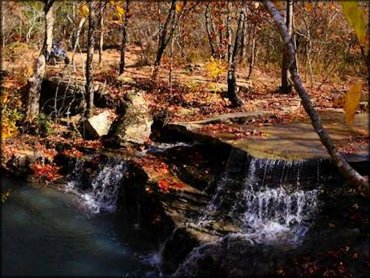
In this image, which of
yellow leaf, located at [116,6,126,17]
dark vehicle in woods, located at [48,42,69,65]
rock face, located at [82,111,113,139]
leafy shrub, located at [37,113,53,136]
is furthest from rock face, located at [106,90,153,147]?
dark vehicle in woods, located at [48,42,69,65]

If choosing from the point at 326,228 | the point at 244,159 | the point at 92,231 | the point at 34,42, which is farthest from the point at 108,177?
the point at 34,42

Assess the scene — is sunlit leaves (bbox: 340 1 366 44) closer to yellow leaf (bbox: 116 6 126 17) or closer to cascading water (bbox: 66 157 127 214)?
cascading water (bbox: 66 157 127 214)

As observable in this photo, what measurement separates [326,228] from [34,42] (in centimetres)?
1498

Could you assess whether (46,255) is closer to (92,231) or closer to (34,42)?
(92,231)

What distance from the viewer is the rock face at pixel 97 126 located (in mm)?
13523

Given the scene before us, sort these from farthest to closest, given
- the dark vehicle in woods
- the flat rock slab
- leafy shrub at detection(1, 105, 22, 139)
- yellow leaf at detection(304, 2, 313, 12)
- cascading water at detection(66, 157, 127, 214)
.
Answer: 1. yellow leaf at detection(304, 2, 313, 12)
2. the dark vehicle in woods
3. leafy shrub at detection(1, 105, 22, 139)
4. cascading water at detection(66, 157, 127, 214)
5. the flat rock slab

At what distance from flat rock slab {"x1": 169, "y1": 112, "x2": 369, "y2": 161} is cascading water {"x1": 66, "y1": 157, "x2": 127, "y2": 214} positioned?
6.73 ft

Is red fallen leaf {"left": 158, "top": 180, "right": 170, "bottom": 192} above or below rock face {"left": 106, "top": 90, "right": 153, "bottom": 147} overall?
below

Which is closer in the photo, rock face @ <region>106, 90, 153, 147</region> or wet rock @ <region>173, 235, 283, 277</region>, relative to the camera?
wet rock @ <region>173, 235, 283, 277</region>

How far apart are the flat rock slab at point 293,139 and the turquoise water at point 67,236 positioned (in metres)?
3.01

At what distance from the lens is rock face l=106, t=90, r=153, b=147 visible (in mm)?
12766

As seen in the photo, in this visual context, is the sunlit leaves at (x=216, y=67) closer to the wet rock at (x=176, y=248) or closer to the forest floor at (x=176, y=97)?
Result: the forest floor at (x=176, y=97)

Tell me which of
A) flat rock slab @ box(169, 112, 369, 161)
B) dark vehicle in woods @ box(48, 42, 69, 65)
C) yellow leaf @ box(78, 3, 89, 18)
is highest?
yellow leaf @ box(78, 3, 89, 18)

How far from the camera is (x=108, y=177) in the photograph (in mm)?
11617
